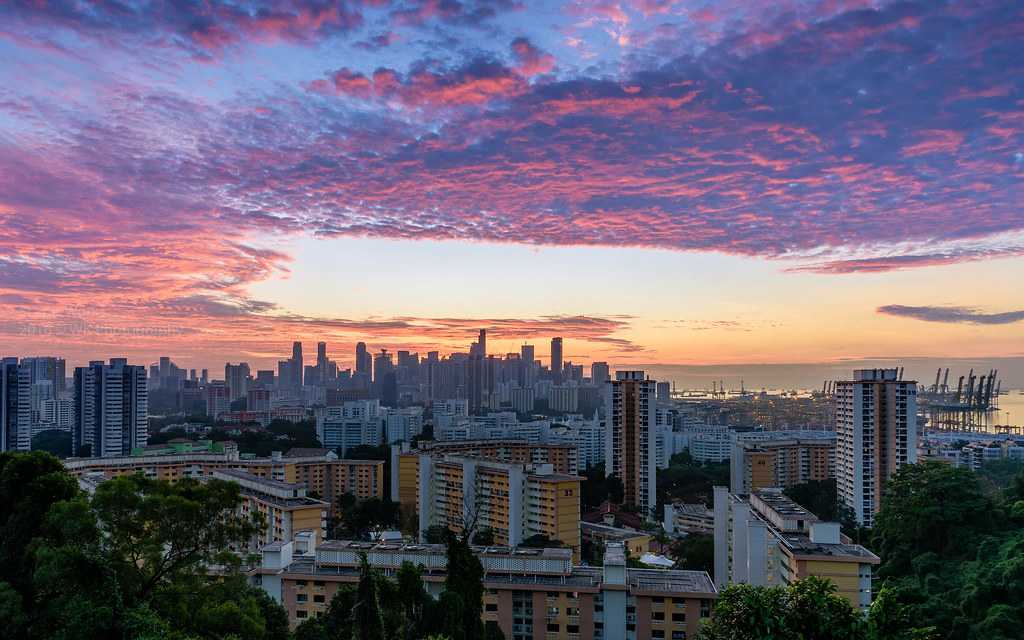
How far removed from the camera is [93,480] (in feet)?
40.9

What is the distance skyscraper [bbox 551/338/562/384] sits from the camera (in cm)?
6238

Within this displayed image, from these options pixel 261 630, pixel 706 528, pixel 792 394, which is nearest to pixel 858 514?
pixel 706 528

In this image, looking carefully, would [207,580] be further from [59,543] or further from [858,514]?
[858,514]

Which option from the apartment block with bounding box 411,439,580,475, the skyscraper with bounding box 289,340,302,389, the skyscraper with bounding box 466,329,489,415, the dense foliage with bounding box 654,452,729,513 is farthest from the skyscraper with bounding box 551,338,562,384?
the apartment block with bounding box 411,439,580,475

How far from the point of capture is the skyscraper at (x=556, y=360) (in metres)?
62.4

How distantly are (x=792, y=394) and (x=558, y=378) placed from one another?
83.7 feet

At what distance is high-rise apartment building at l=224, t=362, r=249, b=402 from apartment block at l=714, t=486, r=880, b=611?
2022 inches

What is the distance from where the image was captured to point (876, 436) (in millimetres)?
17797

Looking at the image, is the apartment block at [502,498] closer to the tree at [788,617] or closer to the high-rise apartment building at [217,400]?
the tree at [788,617]

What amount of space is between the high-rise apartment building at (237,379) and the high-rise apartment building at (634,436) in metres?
43.2

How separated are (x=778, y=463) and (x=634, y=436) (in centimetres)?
576

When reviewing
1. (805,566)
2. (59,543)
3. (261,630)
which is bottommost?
(805,566)

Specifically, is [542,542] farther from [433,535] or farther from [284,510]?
[284,510]

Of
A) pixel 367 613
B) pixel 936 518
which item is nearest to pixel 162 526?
pixel 367 613
